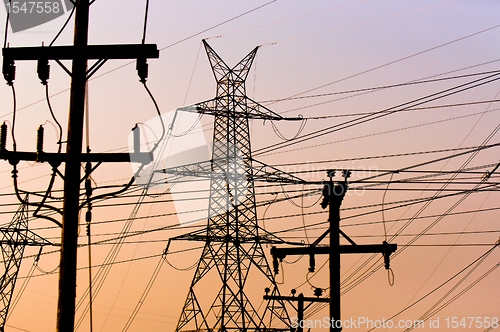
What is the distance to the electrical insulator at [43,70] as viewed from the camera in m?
11.7

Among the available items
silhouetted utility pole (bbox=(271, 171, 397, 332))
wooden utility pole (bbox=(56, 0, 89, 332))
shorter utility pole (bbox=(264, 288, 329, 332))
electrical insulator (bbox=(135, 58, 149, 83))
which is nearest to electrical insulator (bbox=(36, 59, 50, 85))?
wooden utility pole (bbox=(56, 0, 89, 332))

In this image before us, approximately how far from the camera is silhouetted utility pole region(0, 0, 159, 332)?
1069 cm

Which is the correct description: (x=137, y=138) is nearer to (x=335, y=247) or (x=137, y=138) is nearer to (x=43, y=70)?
(x=43, y=70)

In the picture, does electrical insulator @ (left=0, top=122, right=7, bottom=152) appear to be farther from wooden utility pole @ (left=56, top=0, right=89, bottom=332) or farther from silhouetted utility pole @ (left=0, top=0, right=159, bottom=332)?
wooden utility pole @ (left=56, top=0, right=89, bottom=332)

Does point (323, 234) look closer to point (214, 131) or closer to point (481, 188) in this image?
point (481, 188)

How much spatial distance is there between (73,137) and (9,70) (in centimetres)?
202

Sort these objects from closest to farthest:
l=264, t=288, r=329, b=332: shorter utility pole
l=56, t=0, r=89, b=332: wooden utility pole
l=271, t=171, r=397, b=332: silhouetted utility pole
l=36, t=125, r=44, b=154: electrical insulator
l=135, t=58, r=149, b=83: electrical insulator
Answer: l=56, t=0, r=89, b=332: wooden utility pole < l=135, t=58, r=149, b=83: electrical insulator < l=36, t=125, r=44, b=154: electrical insulator < l=271, t=171, r=397, b=332: silhouetted utility pole < l=264, t=288, r=329, b=332: shorter utility pole

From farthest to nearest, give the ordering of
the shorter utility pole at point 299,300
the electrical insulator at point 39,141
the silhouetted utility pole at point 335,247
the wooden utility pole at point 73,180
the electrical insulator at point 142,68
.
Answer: the shorter utility pole at point 299,300 → the silhouetted utility pole at point 335,247 → the electrical insulator at point 39,141 → the electrical insulator at point 142,68 → the wooden utility pole at point 73,180

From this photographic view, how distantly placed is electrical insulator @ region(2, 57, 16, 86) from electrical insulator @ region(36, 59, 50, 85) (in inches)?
23.9

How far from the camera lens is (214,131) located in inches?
1209

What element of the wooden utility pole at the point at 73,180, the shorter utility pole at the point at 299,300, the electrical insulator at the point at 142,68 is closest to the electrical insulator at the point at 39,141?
the wooden utility pole at the point at 73,180

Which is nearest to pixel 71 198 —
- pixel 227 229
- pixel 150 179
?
pixel 150 179

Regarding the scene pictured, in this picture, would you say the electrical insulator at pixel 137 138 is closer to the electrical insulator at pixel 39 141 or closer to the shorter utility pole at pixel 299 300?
the electrical insulator at pixel 39 141

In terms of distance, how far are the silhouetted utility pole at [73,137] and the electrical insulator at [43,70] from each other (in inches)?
1.4
